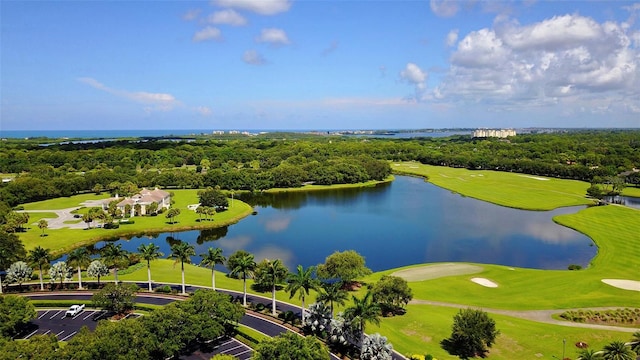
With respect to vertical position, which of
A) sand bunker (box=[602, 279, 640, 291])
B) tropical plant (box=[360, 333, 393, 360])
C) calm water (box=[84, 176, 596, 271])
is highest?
tropical plant (box=[360, 333, 393, 360])

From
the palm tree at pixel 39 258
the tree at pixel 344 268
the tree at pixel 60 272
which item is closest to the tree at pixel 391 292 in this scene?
Answer: the tree at pixel 344 268

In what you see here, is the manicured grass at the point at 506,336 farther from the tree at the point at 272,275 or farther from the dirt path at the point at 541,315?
the tree at the point at 272,275

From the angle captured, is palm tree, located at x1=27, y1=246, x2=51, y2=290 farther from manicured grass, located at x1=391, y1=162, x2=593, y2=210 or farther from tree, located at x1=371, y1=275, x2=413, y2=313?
manicured grass, located at x1=391, y1=162, x2=593, y2=210

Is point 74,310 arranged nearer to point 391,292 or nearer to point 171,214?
point 391,292

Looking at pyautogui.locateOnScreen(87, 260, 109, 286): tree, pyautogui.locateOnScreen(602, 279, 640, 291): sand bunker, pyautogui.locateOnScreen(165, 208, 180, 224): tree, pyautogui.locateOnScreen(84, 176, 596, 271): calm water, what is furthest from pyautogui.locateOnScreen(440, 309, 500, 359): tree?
pyautogui.locateOnScreen(165, 208, 180, 224): tree

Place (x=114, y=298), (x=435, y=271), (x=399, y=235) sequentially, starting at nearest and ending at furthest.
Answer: (x=114, y=298)
(x=435, y=271)
(x=399, y=235)

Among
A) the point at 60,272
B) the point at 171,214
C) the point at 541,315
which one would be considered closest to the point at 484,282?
the point at 541,315

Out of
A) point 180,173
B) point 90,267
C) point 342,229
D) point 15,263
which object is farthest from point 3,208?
point 342,229
